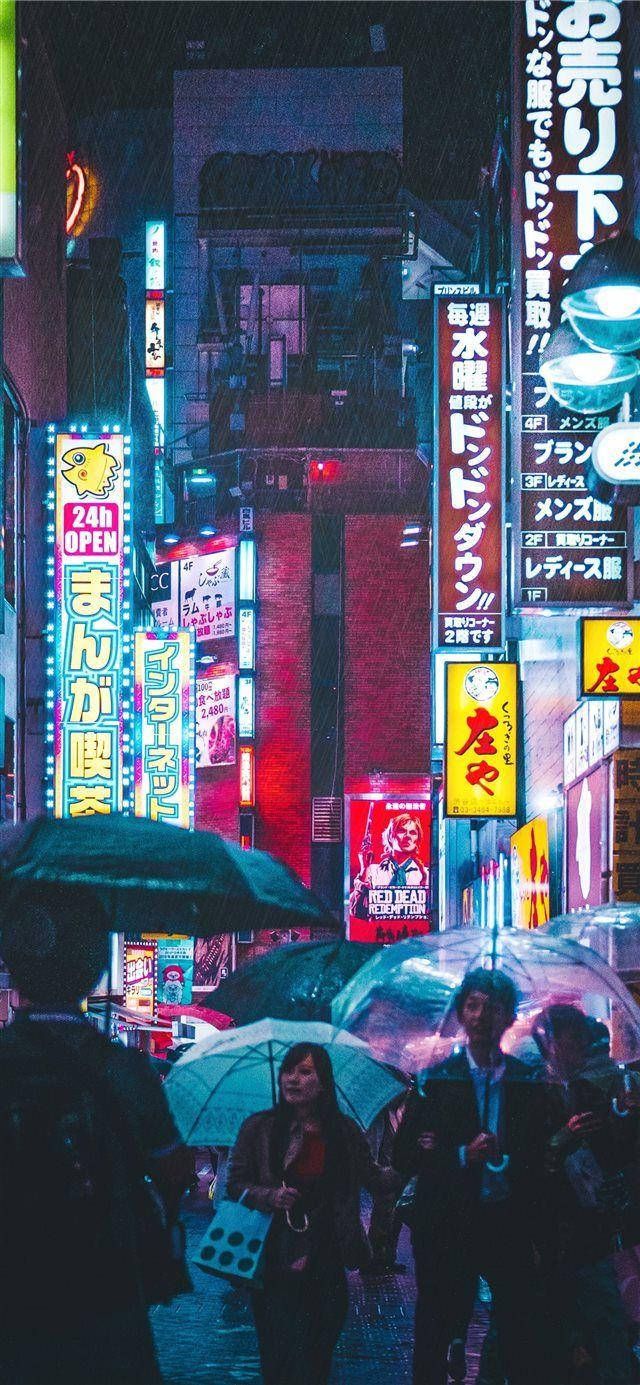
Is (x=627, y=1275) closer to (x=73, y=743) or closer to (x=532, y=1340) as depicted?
(x=532, y=1340)

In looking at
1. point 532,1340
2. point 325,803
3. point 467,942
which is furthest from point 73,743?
point 325,803

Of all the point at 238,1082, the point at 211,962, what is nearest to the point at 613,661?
the point at 238,1082

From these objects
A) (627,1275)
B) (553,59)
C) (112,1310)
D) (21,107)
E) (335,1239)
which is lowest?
(627,1275)

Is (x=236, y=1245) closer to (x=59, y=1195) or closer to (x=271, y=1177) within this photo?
(x=271, y=1177)

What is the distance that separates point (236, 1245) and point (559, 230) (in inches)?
430

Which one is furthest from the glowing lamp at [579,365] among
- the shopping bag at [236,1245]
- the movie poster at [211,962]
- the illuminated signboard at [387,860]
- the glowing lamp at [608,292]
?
the movie poster at [211,962]

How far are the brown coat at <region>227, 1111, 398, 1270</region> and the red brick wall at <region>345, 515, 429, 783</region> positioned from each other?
3523 cm

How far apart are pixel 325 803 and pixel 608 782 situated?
85.7 ft

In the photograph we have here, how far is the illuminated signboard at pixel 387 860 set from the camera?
3784 cm

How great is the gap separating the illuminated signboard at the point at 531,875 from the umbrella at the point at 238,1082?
12370 mm

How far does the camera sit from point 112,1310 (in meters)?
4.42

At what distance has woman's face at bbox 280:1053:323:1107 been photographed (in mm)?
6094

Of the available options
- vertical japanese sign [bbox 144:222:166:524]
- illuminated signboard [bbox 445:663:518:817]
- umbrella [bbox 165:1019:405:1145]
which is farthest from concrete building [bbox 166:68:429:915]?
umbrella [bbox 165:1019:405:1145]

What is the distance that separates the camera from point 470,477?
17312 millimetres
